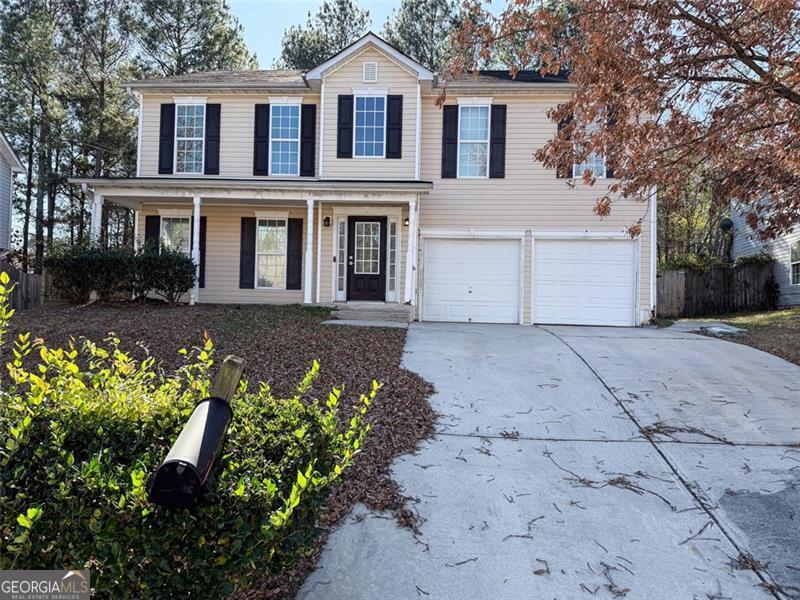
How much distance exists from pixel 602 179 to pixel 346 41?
18326mm

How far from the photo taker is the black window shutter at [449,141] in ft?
43.8

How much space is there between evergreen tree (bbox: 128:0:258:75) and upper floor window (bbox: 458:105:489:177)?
1562cm

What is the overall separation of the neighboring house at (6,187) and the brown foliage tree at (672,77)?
66.2ft

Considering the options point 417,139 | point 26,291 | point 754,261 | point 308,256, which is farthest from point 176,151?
point 754,261

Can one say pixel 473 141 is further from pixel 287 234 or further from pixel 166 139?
pixel 166 139

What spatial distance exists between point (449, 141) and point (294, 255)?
4838mm

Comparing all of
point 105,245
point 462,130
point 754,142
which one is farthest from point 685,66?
point 105,245

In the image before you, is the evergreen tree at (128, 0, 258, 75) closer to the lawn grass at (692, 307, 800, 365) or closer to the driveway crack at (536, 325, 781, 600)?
the lawn grass at (692, 307, 800, 365)

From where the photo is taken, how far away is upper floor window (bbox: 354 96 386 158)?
13.3m

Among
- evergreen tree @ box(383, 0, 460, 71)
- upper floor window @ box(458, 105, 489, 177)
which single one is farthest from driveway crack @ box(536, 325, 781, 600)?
evergreen tree @ box(383, 0, 460, 71)

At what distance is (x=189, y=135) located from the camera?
14.0 metres

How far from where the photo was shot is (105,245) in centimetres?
1278

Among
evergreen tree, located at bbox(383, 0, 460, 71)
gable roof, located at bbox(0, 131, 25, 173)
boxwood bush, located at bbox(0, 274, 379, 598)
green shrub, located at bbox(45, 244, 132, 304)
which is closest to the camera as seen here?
boxwood bush, located at bbox(0, 274, 379, 598)

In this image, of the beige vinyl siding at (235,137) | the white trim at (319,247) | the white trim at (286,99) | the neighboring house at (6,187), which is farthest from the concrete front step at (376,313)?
the neighboring house at (6,187)
